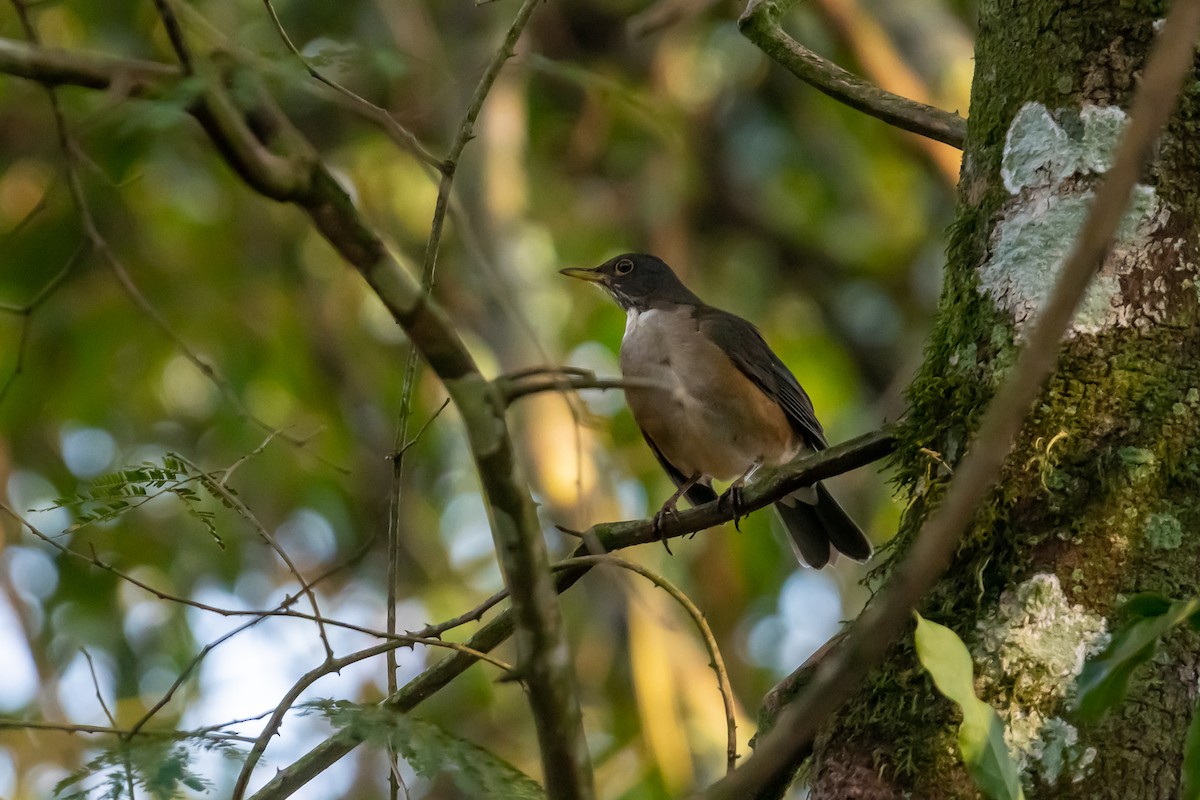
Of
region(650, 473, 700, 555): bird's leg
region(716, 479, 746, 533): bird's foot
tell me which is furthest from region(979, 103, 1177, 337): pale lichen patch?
region(650, 473, 700, 555): bird's leg

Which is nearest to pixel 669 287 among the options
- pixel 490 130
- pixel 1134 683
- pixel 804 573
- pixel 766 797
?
pixel 490 130

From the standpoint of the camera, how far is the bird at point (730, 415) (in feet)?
20.8

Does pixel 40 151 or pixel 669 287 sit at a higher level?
pixel 40 151

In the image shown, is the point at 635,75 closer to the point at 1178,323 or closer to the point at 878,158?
the point at 878,158

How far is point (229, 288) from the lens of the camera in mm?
9523

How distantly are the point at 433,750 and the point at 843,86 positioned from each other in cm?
261

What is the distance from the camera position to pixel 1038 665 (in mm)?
2768

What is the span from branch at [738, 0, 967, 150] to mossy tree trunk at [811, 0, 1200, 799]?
0.44 meters

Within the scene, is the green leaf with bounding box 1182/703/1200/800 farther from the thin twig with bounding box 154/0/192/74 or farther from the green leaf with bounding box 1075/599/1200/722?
the thin twig with bounding box 154/0/192/74

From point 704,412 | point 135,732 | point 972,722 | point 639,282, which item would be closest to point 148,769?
point 135,732

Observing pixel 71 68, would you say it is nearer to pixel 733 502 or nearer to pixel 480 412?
pixel 480 412

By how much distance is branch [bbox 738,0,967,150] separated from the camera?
12.9 feet

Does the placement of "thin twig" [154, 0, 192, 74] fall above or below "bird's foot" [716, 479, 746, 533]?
below

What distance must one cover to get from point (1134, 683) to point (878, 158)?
8452 mm
